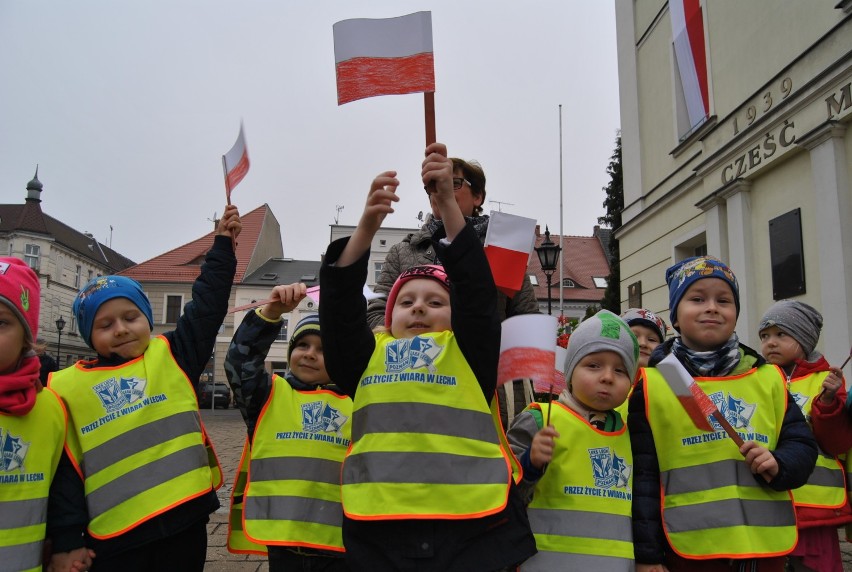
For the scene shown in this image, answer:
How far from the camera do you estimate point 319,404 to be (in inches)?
101

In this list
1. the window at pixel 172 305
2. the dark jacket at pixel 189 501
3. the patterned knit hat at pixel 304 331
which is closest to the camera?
the dark jacket at pixel 189 501

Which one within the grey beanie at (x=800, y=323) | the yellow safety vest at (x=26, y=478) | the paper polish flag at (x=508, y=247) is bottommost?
the yellow safety vest at (x=26, y=478)

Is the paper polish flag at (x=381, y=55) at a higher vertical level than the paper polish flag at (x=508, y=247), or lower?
higher

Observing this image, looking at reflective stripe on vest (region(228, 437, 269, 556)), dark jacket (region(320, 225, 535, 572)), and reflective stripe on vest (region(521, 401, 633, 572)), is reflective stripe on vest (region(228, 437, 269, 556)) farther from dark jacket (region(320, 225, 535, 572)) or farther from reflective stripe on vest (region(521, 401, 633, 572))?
reflective stripe on vest (region(521, 401, 633, 572))

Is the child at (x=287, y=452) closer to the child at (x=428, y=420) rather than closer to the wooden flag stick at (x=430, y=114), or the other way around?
the child at (x=428, y=420)

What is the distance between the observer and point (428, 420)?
1.76m

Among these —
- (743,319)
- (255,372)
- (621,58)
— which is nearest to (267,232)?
(621,58)

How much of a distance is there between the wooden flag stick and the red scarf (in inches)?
58.8

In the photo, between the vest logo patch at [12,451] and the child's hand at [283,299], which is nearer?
the vest logo patch at [12,451]

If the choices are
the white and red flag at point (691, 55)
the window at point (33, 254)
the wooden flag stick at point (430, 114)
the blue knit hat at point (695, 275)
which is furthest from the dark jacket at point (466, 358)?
the window at point (33, 254)

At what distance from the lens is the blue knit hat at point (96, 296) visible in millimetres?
2363

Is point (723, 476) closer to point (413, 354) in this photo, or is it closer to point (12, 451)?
point (413, 354)

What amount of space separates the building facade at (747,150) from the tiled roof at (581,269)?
20.5 meters

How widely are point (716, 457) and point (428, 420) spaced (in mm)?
1080
